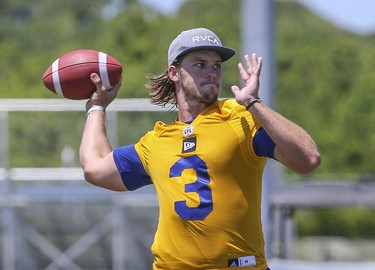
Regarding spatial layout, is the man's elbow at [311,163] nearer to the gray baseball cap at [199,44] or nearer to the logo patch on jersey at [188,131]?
the logo patch on jersey at [188,131]

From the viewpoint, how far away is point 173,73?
4938 mm

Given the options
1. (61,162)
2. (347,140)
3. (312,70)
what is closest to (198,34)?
(61,162)

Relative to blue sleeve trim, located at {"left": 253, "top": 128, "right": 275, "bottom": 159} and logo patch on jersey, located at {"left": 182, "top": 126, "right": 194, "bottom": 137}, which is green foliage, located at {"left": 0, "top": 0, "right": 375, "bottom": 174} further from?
blue sleeve trim, located at {"left": 253, "top": 128, "right": 275, "bottom": 159}

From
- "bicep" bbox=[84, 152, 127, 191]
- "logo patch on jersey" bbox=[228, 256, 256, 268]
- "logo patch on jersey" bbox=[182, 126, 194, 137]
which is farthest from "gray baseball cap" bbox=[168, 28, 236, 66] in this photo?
"logo patch on jersey" bbox=[228, 256, 256, 268]

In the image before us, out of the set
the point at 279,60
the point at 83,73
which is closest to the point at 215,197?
the point at 83,73

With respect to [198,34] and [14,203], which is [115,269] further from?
[198,34]

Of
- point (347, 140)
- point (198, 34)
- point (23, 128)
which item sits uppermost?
point (198, 34)

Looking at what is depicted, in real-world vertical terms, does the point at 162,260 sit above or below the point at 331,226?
above

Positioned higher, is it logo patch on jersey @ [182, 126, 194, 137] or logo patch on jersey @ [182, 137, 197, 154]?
logo patch on jersey @ [182, 126, 194, 137]

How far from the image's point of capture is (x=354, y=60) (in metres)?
38.0

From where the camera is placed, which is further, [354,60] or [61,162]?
[354,60]

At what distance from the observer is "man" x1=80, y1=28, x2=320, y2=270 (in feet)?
15.0

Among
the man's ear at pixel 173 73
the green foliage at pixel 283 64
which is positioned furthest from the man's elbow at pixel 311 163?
the green foliage at pixel 283 64

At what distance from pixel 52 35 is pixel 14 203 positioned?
2680cm
